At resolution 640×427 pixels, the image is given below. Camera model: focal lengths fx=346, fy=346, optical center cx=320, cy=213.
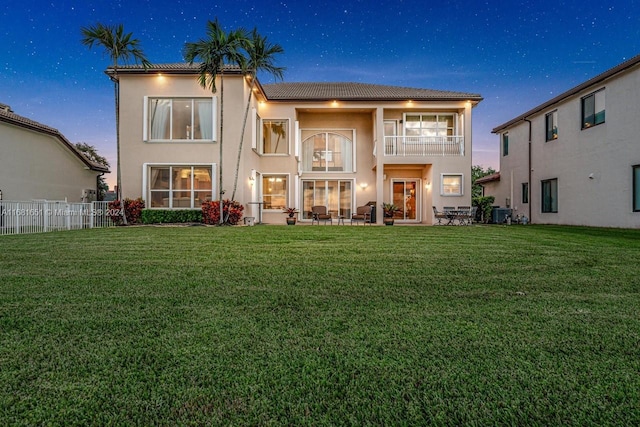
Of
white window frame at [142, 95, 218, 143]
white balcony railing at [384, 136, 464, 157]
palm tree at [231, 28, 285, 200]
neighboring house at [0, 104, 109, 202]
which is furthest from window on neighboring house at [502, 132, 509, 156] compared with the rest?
neighboring house at [0, 104, 109, 202]

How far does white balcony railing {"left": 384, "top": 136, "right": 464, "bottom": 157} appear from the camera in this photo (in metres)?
17.1

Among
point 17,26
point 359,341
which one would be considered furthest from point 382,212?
point 17,26

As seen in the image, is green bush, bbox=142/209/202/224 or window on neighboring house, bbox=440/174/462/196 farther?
window on neighboring house, bbox=440/174/462/196

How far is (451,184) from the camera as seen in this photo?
16.7 meters

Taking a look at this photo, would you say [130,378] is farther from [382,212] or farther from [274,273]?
[382,212]

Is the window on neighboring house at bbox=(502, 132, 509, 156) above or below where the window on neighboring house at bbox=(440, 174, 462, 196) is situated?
above

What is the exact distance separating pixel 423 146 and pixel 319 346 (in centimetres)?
1668

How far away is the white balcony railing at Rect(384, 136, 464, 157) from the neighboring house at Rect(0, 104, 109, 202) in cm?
1691

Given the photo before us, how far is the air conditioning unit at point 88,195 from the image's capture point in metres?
20.4

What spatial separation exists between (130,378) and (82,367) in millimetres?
344

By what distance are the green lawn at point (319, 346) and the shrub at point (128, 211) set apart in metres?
9.99

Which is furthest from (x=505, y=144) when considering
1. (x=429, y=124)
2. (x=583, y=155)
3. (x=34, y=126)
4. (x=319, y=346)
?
(x=34, y=126)

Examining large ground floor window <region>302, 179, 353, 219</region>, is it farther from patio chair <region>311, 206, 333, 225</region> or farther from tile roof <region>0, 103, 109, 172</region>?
tile roof <region>0, 103, 109, 172</region>

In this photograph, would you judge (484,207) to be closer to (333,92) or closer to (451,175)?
(451,175)
